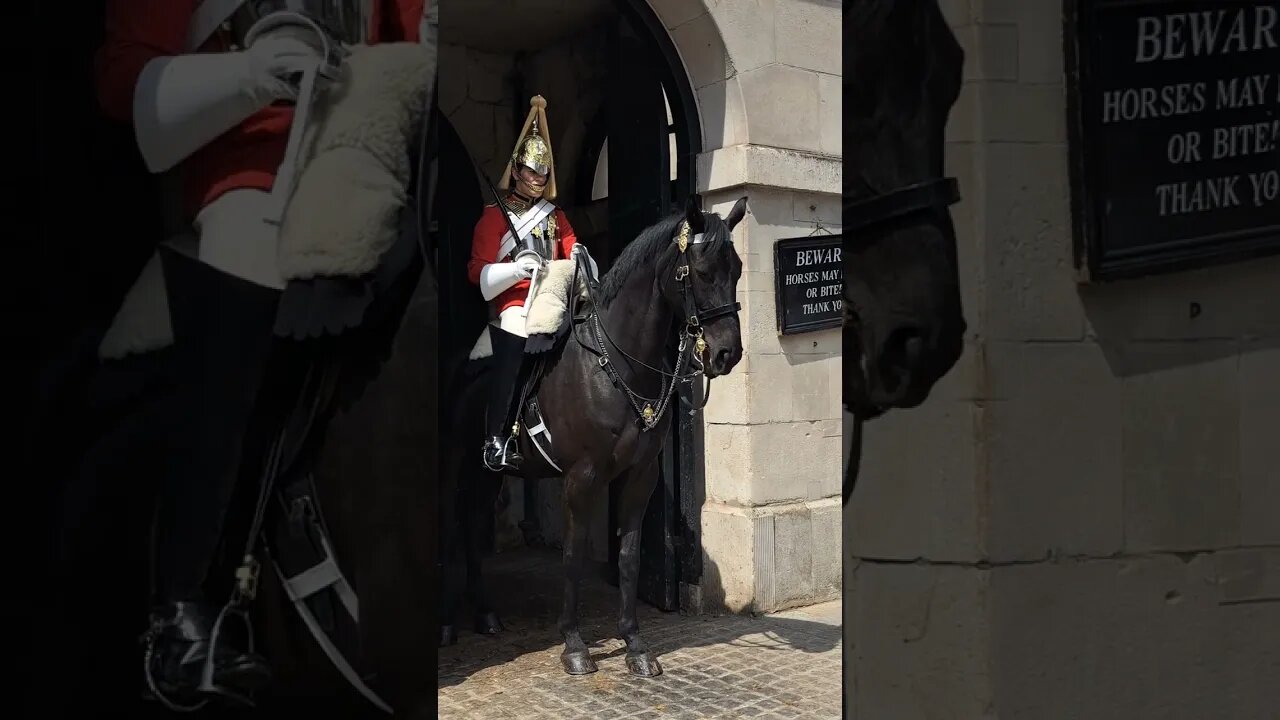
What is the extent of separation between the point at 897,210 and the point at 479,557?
13.6 feet

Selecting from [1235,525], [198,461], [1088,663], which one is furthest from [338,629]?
[1235,525]

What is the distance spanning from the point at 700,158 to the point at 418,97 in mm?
4047

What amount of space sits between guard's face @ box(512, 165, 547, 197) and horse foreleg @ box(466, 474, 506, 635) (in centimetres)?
165

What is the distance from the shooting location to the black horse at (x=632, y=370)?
4.57 m

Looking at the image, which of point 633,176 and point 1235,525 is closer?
point 1235,525

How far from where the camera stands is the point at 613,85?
636 cm

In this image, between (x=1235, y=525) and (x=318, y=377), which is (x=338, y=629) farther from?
(x=1235, y=525)

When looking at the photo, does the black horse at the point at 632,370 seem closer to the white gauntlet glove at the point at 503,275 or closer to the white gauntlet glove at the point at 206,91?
the white gauntlet glove at the point at 503,275

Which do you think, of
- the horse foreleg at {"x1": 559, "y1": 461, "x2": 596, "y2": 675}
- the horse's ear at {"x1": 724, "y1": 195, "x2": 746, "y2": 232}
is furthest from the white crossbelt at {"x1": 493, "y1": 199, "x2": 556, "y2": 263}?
the horse foreleg at {"x1": 559, "y1": 461, "x2": 596, "y2": 675}

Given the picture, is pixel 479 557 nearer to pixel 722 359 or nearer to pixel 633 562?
pixel 633 562

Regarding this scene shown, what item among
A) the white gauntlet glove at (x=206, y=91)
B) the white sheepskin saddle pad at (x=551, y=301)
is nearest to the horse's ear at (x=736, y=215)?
the white sheepskin saddle pad at (x=551, y=301)

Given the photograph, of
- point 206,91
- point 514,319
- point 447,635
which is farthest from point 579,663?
point 206,91

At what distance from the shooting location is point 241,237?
72.9 inches

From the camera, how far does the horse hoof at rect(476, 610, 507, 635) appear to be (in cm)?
551
